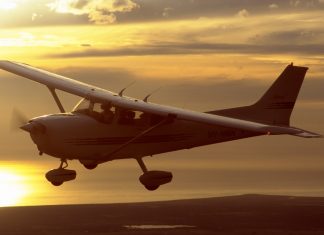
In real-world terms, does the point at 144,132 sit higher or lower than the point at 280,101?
lower

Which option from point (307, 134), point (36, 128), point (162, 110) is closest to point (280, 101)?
point (162, 110)

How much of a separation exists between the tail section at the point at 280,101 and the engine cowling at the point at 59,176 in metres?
10.8

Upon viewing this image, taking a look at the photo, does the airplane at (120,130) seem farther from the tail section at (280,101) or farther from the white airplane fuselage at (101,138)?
the tail section at (280,101)

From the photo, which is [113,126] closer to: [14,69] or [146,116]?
[146,116]

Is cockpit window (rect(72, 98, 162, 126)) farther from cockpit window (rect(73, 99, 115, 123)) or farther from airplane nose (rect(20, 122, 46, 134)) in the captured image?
airplane nose (rect(20, 122, 46, 134))

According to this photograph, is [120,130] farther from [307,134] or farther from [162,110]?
[307,134]

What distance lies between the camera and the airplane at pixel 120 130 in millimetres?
33312

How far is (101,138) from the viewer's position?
113 ft

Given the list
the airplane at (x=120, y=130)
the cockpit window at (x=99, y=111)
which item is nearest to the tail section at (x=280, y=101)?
the airplane at (x=120, y=130)

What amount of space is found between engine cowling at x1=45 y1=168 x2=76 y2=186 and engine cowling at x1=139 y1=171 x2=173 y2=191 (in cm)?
308

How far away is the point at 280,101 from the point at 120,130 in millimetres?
A: 10342

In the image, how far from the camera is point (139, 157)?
117ft

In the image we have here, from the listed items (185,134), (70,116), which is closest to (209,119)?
(185,134)

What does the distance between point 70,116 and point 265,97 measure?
39.6ft
